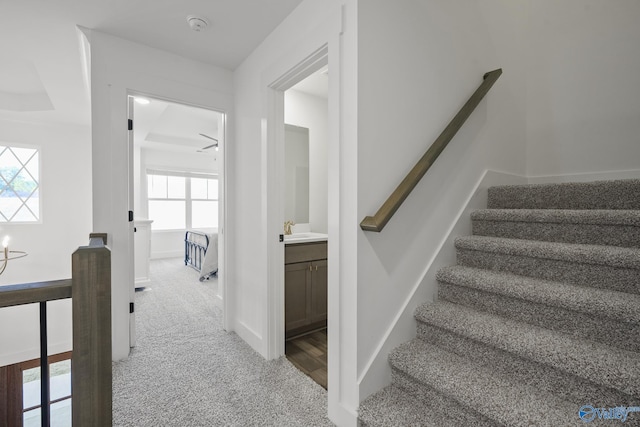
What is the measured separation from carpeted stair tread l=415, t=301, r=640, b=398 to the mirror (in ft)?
6.36

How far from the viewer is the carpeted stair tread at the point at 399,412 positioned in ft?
4.30

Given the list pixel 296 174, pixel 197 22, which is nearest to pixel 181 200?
pixel 296 174

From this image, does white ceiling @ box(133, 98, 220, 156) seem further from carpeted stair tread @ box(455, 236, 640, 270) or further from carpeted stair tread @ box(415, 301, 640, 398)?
carpeted stair tread @ box(415, 301, 640, 398)

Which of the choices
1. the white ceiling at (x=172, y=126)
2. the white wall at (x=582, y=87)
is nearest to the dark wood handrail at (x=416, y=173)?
the white wall at (x=582, y=87)

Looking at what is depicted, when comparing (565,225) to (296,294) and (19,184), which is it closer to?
(296,294)

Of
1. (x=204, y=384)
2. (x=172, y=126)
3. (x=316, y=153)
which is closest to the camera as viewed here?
(x=204, y=384)

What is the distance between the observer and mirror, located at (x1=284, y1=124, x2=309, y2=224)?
3.23 m

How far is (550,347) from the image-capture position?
123 centimetres

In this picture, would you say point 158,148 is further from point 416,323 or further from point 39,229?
point 416,323

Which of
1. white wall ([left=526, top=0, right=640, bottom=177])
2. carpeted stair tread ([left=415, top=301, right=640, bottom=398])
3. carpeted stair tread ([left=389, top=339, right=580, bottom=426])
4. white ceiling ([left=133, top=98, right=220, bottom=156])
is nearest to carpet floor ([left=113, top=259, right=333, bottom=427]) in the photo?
carpeted stair tread ([left=389, top=339, right=580, bottom=426])

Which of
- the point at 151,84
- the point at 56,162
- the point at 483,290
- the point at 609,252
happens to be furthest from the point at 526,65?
the point at 56,162

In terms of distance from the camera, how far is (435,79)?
1838 mm

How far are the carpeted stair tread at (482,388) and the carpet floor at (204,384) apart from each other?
0.59 m

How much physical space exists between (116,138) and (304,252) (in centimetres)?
171
